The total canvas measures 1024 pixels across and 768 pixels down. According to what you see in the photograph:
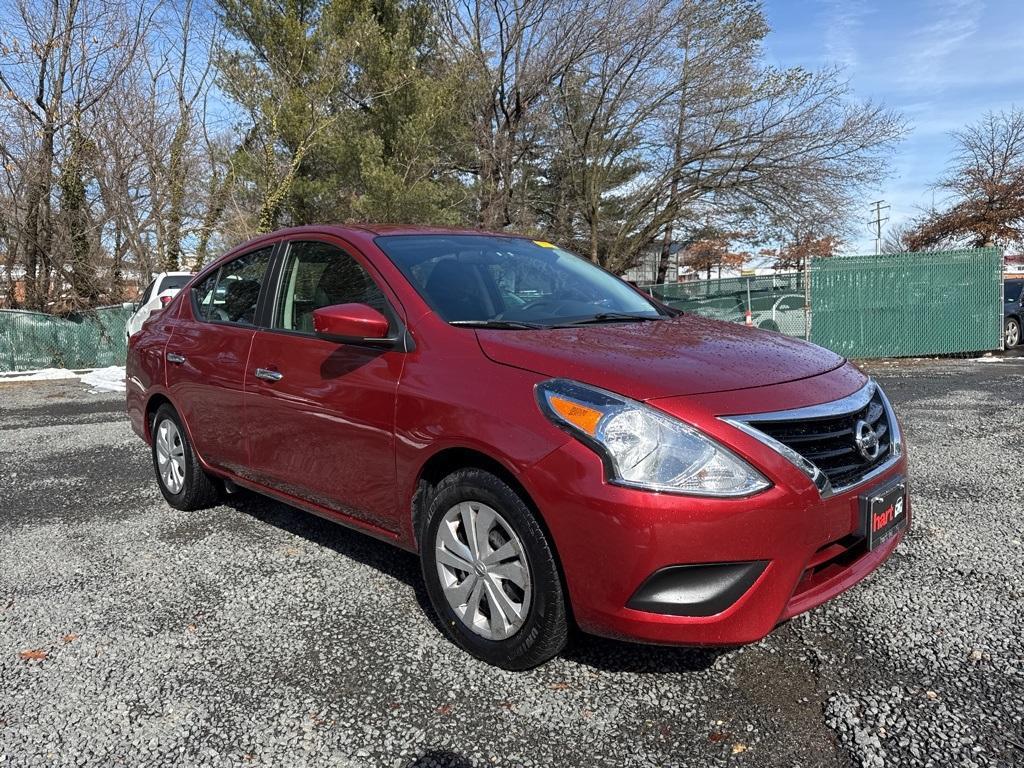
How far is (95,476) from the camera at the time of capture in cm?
573

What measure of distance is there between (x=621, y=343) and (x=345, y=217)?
55.2 ft

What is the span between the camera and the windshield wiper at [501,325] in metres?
2.92

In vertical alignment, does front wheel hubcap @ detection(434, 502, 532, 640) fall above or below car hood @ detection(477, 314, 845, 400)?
below

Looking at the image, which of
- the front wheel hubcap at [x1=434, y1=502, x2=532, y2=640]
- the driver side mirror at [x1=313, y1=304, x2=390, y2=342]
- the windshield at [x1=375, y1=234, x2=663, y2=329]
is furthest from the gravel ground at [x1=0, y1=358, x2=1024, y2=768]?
the windshield at [x1=375, y1=234, x2=663, y2=329]

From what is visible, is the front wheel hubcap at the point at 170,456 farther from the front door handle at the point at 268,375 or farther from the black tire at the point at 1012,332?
the black tire at the point at 1012,332

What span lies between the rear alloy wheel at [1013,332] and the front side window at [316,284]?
15.3 meters

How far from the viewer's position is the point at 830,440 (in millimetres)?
2439

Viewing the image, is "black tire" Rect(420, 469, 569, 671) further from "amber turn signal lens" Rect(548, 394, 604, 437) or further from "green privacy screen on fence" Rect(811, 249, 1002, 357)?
"green privacy screen on fence" Rect(811, 249, 1002, 357)

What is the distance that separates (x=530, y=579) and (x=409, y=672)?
2.03 ft

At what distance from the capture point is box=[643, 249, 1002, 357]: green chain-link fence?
13.3 meters

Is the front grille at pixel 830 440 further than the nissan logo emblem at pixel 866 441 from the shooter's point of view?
No

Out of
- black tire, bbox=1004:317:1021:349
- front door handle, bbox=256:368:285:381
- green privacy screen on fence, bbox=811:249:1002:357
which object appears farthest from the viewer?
black tire, bbox=1004:317:1021:349

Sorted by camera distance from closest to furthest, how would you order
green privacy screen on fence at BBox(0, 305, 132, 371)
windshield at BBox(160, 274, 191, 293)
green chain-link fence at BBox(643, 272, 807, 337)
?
windshield at BBox(160, 274, 191, 293), green chain-link fence at BBox(643, 272, 807, 337), green privacy screen on fence at BBox(0, 305, 132, 371)

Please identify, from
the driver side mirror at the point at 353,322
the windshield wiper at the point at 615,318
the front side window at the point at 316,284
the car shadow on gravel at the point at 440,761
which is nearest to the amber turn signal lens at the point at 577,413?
the windshield wiper at the point at 615,318
